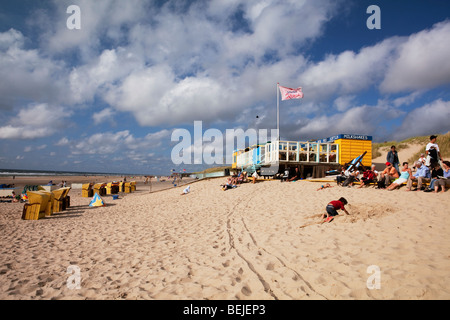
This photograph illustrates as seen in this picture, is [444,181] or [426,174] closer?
[444,181]

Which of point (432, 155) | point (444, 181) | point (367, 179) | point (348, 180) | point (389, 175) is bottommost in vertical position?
point (348, 180)

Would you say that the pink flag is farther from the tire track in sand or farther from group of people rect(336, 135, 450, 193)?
the tire track in sand

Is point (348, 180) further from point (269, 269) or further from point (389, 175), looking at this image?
point (269, 269)

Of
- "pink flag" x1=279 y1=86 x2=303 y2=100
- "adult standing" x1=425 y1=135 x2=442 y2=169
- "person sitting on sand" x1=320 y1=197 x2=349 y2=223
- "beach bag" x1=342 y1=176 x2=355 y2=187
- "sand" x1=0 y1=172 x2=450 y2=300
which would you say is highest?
"pink flag" x1=279 y1=86 x2=303 y2=100

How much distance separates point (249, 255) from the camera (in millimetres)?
5273

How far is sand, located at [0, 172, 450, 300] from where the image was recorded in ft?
12.2

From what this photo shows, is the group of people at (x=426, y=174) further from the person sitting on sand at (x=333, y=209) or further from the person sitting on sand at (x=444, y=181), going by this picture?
the person sitting on sand at (x=333, y=209)

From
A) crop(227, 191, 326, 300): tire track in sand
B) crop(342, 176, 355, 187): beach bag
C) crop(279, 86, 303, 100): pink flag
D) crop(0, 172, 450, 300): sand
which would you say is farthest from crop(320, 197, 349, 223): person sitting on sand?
crop(279, 86, 303, 100): pink flag

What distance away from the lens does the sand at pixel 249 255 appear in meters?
3.73

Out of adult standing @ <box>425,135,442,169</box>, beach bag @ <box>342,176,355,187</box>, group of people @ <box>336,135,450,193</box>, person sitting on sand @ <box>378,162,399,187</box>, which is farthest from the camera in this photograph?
beach bag @ <box>342,176,355,187</box>

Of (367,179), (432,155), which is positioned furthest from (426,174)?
(367,179)
